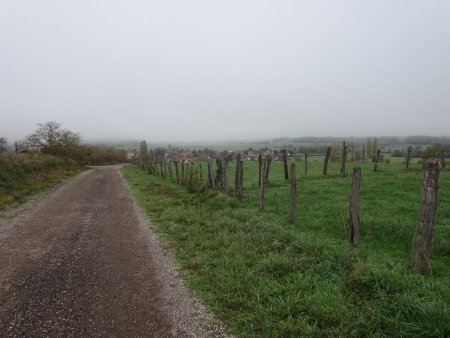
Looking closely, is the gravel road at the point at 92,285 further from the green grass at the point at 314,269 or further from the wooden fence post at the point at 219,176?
the wooden fence post at the point at 219,176

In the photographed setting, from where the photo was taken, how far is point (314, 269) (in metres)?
6.23

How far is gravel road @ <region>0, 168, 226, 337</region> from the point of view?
4496 millimetres

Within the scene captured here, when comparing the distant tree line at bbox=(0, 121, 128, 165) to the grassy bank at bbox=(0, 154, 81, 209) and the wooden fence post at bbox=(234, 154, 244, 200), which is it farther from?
the wooden fence post at bbox=(234, 154, 244, 200)

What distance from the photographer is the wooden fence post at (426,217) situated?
215 inches

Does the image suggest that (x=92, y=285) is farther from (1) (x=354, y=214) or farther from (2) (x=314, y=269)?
(1) (x=354, y=214)

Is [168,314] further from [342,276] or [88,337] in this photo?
[342,276]

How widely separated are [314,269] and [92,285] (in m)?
4.62

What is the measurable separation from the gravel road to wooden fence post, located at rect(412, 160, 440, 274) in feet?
13.7

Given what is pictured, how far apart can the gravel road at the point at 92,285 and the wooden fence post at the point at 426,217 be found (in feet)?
13.7

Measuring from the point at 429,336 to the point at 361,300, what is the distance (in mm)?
1083

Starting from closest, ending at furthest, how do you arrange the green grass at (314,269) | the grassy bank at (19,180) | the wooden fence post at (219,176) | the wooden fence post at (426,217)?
the green grass at (314,269)
the wooden fence post at (426,217)
the grassy bank at (19,180)
the wooden fence post at (219,176)

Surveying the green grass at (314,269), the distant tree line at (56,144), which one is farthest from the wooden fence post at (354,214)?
the distant tree line at (56,144)

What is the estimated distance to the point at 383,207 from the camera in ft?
35.3

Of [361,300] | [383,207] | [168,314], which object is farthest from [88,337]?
[383,207]
